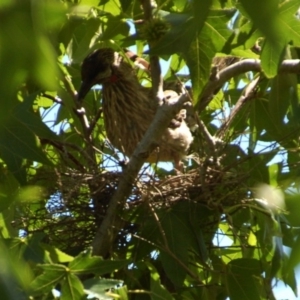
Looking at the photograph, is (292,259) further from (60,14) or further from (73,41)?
(73,41)

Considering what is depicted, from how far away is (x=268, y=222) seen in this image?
1.88 meters

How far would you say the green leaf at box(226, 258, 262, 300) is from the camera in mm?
2121

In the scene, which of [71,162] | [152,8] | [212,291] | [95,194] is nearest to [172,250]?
[212,291]

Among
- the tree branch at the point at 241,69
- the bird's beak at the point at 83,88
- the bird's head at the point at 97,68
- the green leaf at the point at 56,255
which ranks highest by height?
the bird's head at the point at 97,68

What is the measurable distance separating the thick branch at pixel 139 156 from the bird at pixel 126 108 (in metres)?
0.89

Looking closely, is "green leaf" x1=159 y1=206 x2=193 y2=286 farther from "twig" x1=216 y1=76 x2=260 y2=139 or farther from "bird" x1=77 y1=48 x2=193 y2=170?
"bird" x1=77 y1=48 x2=193 y2=170

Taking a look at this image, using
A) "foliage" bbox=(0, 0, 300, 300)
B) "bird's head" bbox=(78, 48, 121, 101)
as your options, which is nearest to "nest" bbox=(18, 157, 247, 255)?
"foliage" bbox=(0, 0, 300, 300)

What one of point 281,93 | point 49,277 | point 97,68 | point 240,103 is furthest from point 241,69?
point 97,68

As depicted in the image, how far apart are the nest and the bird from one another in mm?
588

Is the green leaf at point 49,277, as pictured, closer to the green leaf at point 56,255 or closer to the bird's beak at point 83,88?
the green leaf at point 56,255

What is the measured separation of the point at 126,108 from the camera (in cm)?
340

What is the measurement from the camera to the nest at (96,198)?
2324 mm

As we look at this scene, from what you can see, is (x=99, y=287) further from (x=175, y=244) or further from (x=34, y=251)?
(x=175, y=244)

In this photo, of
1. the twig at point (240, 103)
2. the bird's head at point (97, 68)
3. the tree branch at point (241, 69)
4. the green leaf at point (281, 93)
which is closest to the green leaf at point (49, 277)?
the tree branch at point (241, 69)
